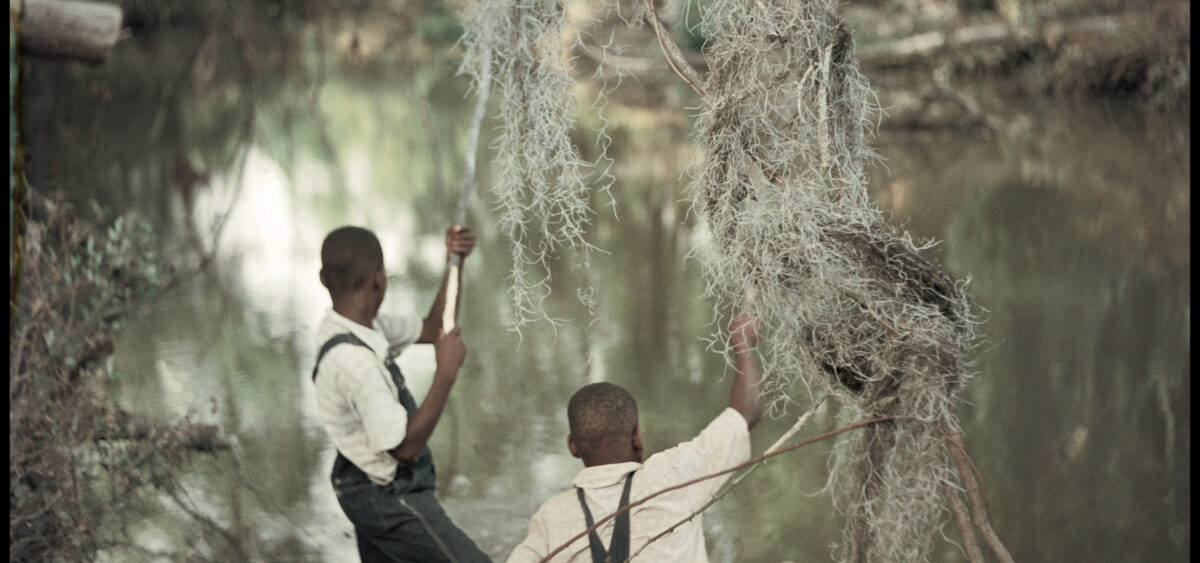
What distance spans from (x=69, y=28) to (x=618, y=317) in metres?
3.01

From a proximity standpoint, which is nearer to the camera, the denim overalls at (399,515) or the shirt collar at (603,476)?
the shirt collar at (603,476)

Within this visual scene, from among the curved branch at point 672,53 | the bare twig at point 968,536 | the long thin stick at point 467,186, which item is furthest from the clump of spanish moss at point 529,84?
the bare twig at point 968,536

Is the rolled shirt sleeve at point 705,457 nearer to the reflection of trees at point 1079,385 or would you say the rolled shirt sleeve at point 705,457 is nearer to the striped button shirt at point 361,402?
the striped button shirt at point 361,402

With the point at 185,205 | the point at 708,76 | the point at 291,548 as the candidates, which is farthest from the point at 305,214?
the point at 708,76

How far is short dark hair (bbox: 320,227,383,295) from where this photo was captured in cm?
255

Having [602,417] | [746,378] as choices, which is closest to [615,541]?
[602,417]

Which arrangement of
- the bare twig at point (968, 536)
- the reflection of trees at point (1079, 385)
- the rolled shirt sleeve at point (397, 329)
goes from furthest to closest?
the reflection of trees at point (1079, 385)
the rolled shirt sleeve at point (397, 329)
the bare twig at point (968, 536)

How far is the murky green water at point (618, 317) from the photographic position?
3.74 m

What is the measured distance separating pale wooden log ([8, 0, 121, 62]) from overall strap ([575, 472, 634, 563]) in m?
2.95

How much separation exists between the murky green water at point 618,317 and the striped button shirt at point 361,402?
42.6 inches

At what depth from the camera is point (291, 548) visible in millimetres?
3465

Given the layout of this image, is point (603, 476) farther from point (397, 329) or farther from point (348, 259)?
point (397, 329)

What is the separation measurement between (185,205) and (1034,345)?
607cm

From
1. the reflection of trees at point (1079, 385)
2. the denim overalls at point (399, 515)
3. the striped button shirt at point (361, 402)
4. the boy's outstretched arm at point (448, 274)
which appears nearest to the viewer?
the striped button shirt at point (361, 402)
